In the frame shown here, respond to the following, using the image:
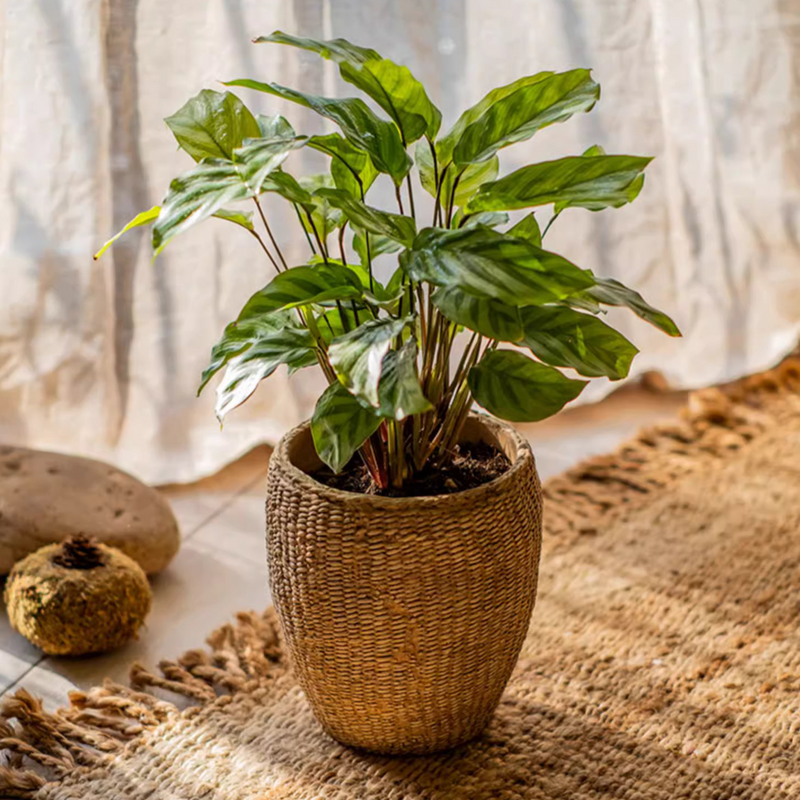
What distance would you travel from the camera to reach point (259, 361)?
3.18 ft

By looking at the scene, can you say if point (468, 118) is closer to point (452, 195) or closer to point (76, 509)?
point (452, 195)

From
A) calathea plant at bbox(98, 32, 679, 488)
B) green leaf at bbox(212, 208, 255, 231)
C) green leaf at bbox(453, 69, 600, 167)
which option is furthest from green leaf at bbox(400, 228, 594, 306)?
green leaf at bbox(212, 208, 255, 231)

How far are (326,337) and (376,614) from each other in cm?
26

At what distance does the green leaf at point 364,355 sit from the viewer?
2.76 feet

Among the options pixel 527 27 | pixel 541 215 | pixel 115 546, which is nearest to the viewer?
pixel 115 546

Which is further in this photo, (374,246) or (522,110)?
(374,246)

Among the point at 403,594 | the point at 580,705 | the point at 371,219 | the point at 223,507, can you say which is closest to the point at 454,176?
the point at 371,219

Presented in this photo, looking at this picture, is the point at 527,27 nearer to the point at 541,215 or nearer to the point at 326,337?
the point at 541,215

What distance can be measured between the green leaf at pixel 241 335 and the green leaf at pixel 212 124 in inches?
6.1

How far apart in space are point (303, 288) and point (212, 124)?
0.54 ft

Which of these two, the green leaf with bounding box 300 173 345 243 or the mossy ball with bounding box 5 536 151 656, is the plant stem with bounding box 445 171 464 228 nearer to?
the green leaf with bounding box 300 173 345 243

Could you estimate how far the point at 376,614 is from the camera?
103cm

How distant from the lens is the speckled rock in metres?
1.42

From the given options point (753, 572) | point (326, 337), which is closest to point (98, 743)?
point (326, 337)
